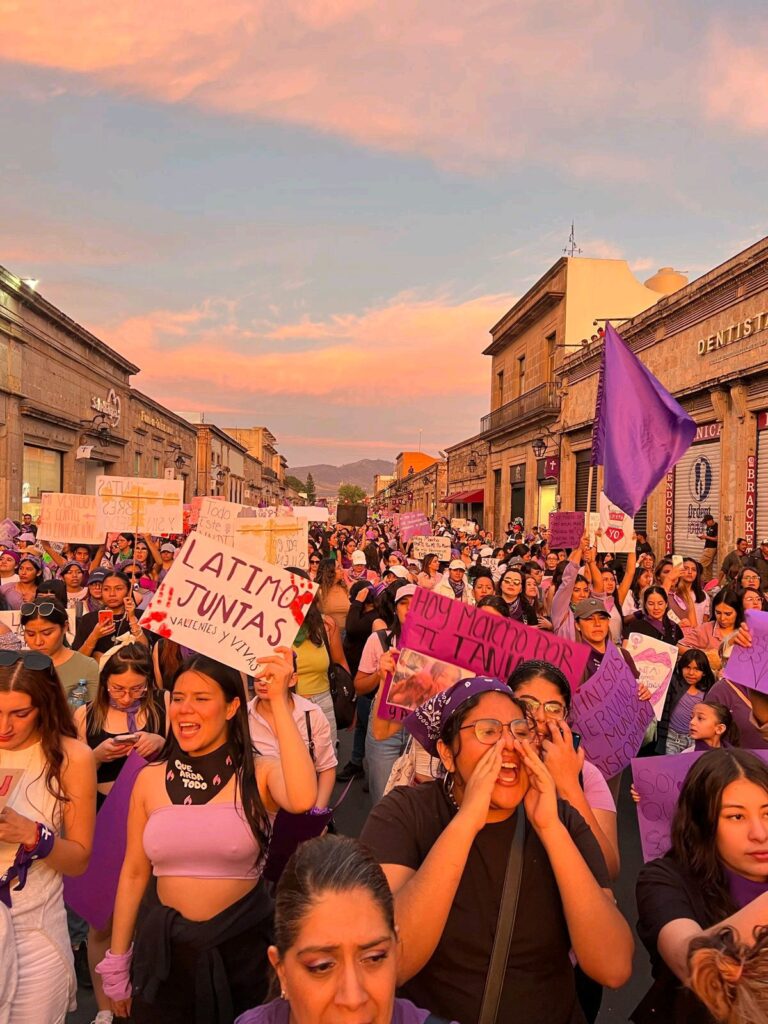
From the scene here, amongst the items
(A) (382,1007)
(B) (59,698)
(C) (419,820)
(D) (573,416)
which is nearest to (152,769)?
(B) (59,698)

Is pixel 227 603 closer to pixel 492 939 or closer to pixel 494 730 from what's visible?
pixel 494 730

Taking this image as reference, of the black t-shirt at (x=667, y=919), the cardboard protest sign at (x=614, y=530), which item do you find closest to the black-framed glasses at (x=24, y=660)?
the black t-shirt at (x=667, y=919)

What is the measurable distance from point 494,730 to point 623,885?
10.7 ft

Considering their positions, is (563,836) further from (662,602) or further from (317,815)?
(662,602)

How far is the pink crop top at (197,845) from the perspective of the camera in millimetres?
2551

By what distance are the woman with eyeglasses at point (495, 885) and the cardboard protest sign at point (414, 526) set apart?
583 inches

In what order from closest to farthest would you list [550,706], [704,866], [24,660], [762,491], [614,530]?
[704,866] < [24,660] < [550,706] < [614,530] < [762,491]

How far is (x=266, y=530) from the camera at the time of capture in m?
9.05

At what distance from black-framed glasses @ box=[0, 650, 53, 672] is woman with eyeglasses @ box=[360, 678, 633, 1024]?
4.47 feet

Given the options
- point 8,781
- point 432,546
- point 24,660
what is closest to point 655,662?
point 24,660

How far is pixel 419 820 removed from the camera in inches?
82.7

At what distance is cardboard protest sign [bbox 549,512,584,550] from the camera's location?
1296 centimetres

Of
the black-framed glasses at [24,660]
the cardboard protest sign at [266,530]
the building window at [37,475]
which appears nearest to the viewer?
the black-framed glasses at [24,660]

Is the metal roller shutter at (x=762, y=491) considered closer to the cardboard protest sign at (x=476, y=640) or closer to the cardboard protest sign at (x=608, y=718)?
the cardboard protest sign at (x=608, y=718)
